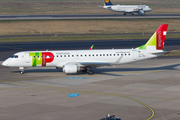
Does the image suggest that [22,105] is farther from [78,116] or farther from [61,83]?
[61,83]

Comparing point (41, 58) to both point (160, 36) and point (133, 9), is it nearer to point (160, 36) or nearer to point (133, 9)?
point (160, 36)

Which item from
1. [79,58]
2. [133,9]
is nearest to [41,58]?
[79,58]

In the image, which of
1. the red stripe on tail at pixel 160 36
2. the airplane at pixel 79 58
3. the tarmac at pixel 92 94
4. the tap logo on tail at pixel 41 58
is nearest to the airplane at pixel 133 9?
the tarmac at pixel 92 94

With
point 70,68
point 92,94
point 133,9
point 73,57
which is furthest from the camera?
point 133,9

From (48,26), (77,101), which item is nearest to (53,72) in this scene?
(77,101)

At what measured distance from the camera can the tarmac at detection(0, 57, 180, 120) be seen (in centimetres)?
2736

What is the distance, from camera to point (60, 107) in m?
29.5

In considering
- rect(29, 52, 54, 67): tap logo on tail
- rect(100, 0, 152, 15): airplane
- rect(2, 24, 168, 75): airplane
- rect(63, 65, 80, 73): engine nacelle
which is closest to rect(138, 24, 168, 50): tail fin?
rect(2, 24, 168, 75): airplane

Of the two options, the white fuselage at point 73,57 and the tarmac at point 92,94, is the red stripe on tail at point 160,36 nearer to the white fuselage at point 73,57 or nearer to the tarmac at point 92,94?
the white fuselage at point 73,57

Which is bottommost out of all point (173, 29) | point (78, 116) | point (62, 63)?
point (78, 116)

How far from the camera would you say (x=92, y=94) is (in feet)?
114

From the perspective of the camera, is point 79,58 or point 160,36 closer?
point 79,58

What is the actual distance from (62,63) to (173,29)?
252 feet

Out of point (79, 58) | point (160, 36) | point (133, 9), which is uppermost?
point (133, 9)
